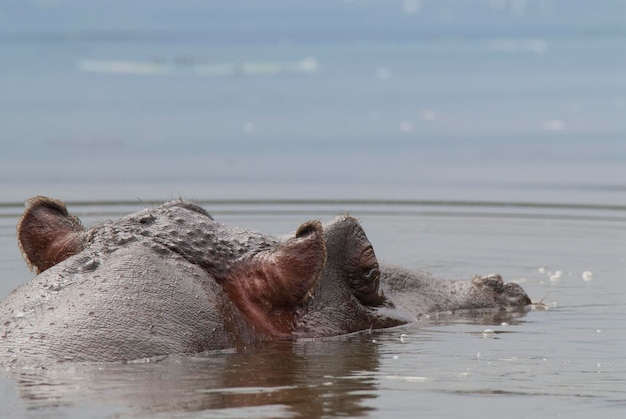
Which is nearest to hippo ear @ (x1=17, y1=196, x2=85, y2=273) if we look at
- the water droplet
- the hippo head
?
the hippo head

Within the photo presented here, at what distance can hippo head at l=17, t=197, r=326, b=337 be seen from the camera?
21.2 ft

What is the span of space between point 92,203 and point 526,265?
4938 mm

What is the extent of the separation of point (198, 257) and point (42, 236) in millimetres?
856

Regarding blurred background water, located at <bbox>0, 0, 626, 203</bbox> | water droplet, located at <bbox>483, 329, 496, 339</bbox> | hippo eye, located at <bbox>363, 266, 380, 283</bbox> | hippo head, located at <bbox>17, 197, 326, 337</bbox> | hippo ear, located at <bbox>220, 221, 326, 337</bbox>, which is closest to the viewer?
hippo head, located at <bbox>17, 197, 326, 337</bbox>

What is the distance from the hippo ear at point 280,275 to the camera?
21.7 feet

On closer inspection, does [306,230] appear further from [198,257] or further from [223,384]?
[223,384]

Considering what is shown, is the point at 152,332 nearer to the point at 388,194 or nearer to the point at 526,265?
the point at 526,265

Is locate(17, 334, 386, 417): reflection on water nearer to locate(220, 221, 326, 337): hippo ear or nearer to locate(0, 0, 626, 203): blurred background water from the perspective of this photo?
locate(220, 221, 326, 337): hippo ear

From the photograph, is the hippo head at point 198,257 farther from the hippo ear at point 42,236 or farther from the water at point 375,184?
the water at point 375,184

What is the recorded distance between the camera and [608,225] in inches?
470

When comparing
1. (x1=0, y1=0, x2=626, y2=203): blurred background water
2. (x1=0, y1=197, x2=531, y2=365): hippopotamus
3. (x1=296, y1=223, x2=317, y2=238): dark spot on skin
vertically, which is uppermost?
(x1=0, y1=0, x2=626, y2=203): blurred background water

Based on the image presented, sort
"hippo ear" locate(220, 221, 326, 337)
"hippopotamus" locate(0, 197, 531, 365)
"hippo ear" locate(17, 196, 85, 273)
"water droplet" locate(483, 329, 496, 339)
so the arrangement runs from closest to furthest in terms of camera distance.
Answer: "hippopotamus" locate(0, 197, 531, 365), "hippo ear" locate(220, 221, 326, 337), "hippo ear" locate(17, 196, 85, 273), "water droplet" locate(483, 329, 496, 339)

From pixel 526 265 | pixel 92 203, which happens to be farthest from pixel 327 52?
pixel 526 265

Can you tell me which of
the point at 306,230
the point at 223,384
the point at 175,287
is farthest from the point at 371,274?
the point at 223,384
